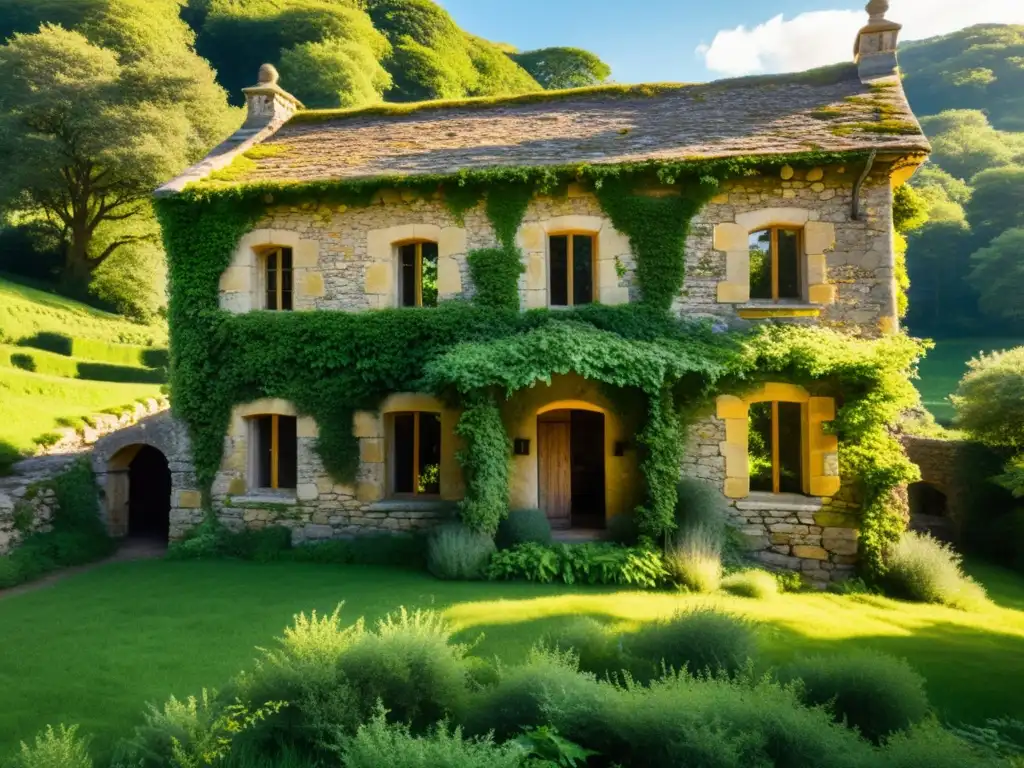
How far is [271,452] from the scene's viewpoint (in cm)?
1172

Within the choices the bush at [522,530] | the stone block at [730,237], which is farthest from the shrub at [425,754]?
the stone block at [730,237]

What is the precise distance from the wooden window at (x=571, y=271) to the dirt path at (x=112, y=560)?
8.36 m

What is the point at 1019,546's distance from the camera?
1259 centimetres

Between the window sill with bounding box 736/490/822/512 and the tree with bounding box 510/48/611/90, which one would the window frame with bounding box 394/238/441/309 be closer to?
the window sill with bounding box 736/490/822/512

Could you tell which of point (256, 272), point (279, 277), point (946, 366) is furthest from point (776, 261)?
point (946, 366)

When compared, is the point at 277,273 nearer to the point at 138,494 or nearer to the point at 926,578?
the point at 138,494

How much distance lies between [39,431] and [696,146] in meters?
13.1

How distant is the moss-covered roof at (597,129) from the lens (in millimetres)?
10566

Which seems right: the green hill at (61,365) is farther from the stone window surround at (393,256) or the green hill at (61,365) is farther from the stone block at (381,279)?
the stone window surround at (393,256)

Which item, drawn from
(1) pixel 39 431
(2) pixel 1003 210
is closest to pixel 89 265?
(1) pixel 39 431

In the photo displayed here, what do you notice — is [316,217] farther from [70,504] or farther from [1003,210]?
[1003,210]

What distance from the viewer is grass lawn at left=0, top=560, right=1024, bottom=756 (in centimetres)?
578

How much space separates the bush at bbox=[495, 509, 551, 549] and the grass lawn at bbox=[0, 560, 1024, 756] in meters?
0.95

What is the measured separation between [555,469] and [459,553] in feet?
8.90
